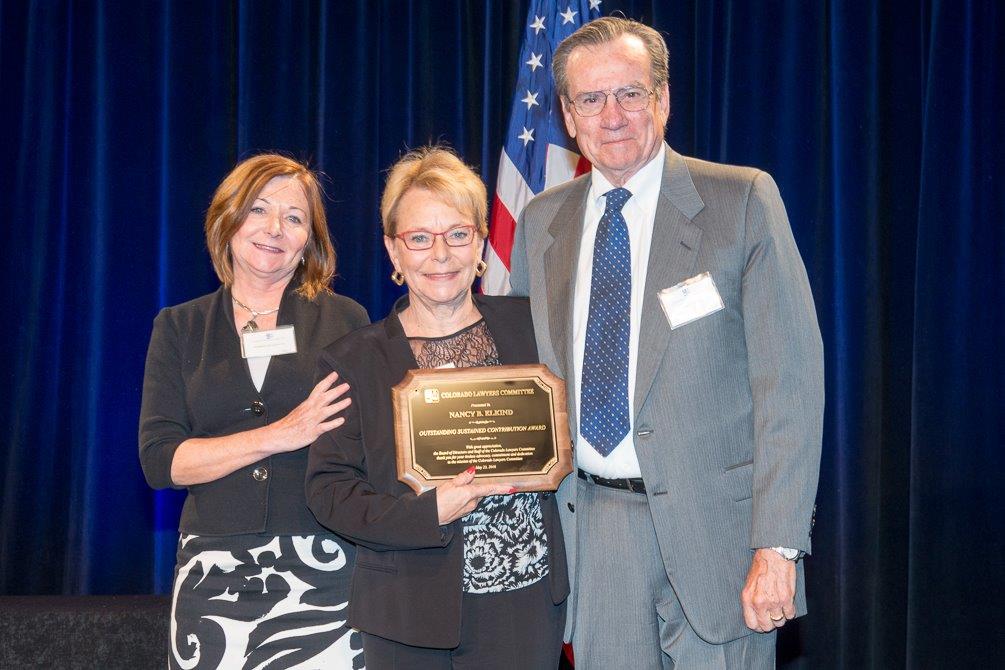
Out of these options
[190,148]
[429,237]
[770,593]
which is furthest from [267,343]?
[190,148]

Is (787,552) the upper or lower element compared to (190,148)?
lower

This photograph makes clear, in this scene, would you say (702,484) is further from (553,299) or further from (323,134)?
(323,134)

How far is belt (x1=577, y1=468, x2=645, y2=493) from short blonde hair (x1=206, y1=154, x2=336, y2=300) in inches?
42.8

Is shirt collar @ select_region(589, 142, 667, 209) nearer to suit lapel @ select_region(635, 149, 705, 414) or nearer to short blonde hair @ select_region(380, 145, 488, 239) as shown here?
suit lapel @ select_region(635, 149, 705, 414)

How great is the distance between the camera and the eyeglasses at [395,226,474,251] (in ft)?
8.18

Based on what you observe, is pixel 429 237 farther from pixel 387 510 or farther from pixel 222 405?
pixel 222 405

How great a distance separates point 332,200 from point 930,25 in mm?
3216

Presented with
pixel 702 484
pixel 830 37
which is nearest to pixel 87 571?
pixel 702 484

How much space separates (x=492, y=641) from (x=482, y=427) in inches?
20.2

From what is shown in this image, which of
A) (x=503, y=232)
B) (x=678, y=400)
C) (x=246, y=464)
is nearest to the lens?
(x=678, y=400)

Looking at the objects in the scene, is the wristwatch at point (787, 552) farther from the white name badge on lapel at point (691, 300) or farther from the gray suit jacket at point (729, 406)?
the white name badge on lapel at point (691, 300)

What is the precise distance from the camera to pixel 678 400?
7.70 feet

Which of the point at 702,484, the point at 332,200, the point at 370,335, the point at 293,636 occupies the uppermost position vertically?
the point at 332,200

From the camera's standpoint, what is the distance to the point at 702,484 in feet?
7.72
